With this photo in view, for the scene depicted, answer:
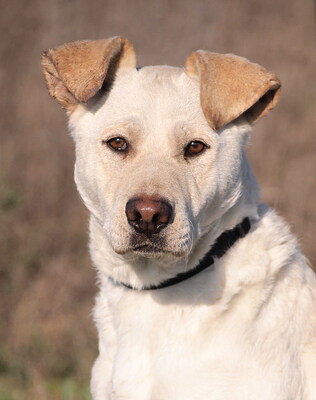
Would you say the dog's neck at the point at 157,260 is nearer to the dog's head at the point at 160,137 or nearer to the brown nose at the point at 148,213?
the dog's head at the point at 160,137

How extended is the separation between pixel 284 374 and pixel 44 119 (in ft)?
18.5

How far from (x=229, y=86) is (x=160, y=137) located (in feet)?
1.32

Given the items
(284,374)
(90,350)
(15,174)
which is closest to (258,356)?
(284,374)

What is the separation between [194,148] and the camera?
3615 millimetres

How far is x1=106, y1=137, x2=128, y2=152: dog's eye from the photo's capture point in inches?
142

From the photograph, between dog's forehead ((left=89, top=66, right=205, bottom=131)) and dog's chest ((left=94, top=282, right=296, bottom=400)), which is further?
dog's forehead ((left=89, top=66, right=205, bottom=131))

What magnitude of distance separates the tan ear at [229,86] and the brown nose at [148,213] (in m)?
0.53

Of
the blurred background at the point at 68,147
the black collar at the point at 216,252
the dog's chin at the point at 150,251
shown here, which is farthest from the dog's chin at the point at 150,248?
the blurred background at the point at 68,147

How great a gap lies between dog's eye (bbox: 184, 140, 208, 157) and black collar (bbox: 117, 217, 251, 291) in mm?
415

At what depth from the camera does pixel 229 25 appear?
9.30m

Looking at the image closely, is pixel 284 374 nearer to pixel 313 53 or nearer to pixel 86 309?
pixel 86 309

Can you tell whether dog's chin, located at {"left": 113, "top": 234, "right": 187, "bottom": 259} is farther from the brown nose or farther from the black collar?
the black collar

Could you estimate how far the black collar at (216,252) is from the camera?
362 centimetres

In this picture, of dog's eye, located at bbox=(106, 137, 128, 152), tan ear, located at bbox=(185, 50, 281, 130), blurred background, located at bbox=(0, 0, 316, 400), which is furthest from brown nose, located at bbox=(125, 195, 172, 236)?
blurred background, located at bbox=(0, 0, 316, 400)
